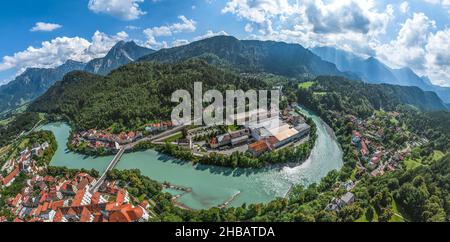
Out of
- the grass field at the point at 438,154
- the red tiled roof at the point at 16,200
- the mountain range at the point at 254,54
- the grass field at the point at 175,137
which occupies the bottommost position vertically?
the red tiled roof at the point at 16,200

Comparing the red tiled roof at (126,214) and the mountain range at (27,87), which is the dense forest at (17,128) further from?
the mountain range at (27,87)

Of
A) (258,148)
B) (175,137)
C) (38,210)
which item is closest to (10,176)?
(38,210)

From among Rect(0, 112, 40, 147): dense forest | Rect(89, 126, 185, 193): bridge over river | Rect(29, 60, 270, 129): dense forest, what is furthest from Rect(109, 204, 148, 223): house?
Rect(0, 112, 40, 147): dense forest

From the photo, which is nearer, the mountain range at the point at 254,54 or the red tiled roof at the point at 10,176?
the red tiled roof at the point at 10,176

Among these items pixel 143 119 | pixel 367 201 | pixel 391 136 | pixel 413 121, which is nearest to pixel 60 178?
pixel 143 119

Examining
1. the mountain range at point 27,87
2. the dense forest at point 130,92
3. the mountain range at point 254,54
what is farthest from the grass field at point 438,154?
the mountain range at point 27,87

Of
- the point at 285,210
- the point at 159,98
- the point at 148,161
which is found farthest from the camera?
the point at 159,98

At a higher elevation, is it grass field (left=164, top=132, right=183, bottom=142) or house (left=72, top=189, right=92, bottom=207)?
grass field (left=164, top=132, right=183, bottom=142)

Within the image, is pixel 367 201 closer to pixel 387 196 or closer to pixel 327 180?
pixel 387 196

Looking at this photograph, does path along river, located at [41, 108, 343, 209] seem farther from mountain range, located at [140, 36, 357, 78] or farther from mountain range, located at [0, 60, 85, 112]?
mountain range, located at [0, 60, 85, 112]
